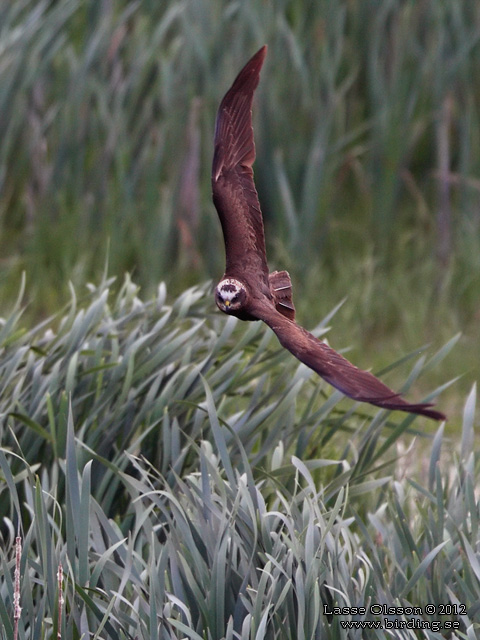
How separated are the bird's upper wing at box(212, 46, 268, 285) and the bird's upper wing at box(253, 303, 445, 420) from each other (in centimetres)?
20

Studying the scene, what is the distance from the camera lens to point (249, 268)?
66.6 inches

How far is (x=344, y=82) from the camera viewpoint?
4707mm

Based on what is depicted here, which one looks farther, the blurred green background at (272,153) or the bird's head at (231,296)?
the blurred green background at (272,153)

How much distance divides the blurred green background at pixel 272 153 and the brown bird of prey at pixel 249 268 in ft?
7.51

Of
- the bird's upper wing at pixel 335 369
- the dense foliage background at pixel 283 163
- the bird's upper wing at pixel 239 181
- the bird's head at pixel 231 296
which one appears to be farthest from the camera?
the dense foliage background at pixel 283 163

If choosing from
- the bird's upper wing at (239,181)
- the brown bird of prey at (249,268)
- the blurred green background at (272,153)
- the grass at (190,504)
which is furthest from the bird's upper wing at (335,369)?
the blurred green background at (272,153)

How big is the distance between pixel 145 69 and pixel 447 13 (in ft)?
4.42

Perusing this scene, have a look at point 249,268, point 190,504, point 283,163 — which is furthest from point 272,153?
point 249,268

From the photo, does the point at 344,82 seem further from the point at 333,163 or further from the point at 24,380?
the point at 24,380

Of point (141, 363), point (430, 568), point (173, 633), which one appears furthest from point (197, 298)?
point (173, 633)

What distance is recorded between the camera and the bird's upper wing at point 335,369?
127 centimetres

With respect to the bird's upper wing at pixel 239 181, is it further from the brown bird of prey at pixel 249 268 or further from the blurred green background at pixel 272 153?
the blurred green background at pixel 272 153

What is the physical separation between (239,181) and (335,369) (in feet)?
2.11

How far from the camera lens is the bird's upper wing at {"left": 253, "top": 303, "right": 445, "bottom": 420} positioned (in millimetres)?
1269
